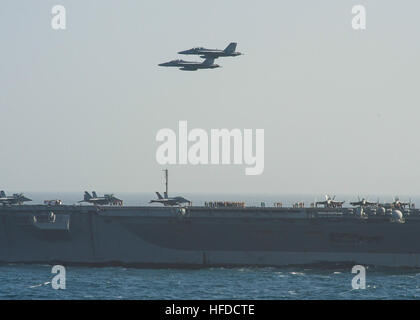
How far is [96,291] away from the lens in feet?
207

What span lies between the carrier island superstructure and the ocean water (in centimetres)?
157

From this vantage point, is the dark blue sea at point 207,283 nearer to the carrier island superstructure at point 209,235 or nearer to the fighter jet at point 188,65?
the carrier island superstructure at point 209,235

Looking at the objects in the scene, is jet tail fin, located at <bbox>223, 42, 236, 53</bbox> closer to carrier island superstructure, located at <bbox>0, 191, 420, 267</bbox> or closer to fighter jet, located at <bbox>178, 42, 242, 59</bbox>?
fighter jet, located at <bbox>178, 42, 242, 59</bbox>

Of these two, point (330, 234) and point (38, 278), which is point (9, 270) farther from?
point (330, 234)

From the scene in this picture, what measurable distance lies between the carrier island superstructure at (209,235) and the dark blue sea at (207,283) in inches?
58.2

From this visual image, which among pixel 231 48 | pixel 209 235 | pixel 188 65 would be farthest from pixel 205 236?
pixel 231 48

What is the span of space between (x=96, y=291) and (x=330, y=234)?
2275 cm

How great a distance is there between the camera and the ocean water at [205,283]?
202 feet

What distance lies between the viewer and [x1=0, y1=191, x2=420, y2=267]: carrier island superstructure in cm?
7500

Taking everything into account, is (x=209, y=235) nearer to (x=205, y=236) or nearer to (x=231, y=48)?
(x=205, y=236)

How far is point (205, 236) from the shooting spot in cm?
7619
